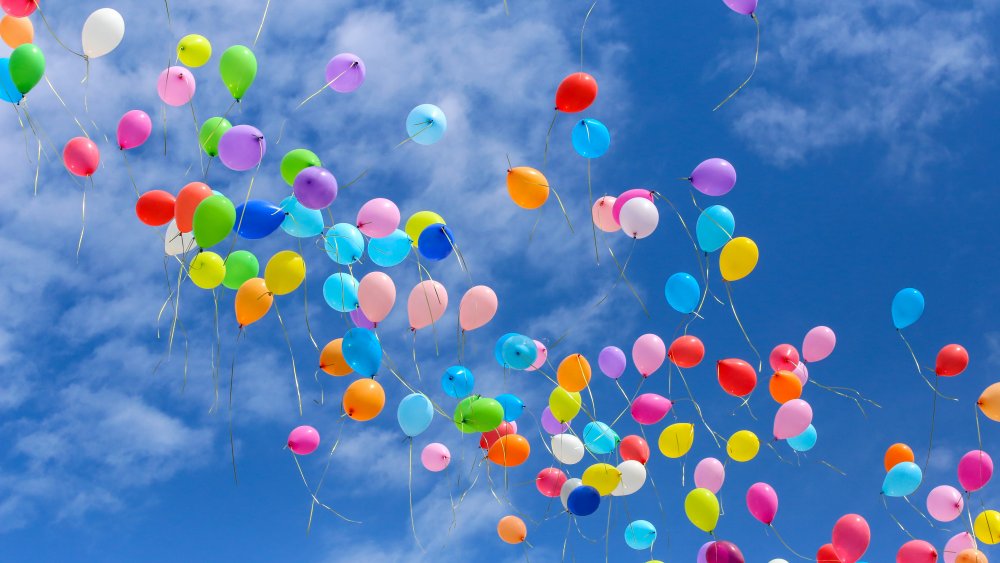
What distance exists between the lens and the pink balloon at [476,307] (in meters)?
7.06

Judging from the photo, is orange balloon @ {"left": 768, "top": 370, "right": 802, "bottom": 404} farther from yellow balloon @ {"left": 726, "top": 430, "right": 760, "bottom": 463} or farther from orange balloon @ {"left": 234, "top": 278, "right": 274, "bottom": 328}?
orange balloon @ {"left": 234, "top": 278, "right": 274, "bottom": 328}

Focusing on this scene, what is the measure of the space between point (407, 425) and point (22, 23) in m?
4.48

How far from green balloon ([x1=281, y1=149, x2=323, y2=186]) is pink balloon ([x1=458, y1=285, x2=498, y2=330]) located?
1634 mm

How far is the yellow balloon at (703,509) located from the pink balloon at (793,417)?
3.23 ft

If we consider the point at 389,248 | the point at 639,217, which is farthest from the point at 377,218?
the point at 639,217

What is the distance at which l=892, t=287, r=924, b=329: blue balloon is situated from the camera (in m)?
8.18

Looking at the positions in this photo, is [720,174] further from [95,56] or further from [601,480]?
[95,56]

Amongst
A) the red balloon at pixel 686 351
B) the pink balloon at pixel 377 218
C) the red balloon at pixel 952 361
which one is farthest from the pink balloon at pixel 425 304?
the red balloon at pixel 952 361

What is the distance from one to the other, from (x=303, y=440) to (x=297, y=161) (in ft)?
8.69

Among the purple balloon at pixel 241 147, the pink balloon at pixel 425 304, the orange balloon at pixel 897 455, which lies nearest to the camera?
the purple balloon at pixel 241 147

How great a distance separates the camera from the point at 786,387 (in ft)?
26.1

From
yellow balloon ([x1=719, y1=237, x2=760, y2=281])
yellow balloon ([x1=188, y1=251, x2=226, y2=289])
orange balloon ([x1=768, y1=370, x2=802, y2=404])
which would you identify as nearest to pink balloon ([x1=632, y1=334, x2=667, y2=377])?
yellow balloon ([x1=719, y1=237, x2=760, y2=281])

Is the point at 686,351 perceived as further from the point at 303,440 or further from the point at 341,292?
the point at 303,440

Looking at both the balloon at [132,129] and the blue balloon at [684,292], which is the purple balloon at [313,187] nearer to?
the balloon at [132,129]
